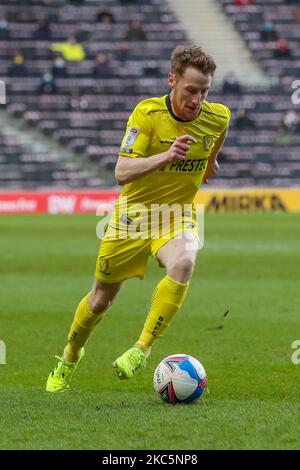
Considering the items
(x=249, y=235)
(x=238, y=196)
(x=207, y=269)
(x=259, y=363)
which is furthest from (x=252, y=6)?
(x=259, y=363)

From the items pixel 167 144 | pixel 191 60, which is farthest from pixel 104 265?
pixel 191 60

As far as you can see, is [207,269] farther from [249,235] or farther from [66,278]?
[249,235]

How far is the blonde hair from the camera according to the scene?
6.78 m

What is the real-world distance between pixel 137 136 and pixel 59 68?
28656 mm

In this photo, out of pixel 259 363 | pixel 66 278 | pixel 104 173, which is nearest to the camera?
pixel 259 363

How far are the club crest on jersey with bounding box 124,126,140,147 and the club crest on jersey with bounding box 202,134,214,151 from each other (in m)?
0.52

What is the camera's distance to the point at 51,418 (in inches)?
236

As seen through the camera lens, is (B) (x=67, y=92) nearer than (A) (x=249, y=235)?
No

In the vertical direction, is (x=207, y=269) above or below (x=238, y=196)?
above

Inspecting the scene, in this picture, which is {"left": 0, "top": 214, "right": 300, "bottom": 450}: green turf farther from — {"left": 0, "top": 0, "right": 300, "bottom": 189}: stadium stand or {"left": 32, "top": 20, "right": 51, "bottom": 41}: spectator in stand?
{"left": 32, "top": 20, "right": 51, "bottom": 41}: spectator in stand

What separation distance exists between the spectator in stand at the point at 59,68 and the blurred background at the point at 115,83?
33 millimetres

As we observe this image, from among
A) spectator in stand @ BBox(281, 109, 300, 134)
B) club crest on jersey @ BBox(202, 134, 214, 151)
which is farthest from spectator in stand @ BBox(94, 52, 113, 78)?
club crest on jersey @ BBox(202, 134, 214, 151)

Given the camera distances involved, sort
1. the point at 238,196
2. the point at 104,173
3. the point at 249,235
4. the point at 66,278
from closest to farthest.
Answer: the point at 66,278, the point at 249,235, the point at 238,196, the point at 104,173

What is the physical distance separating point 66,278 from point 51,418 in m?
9.37
